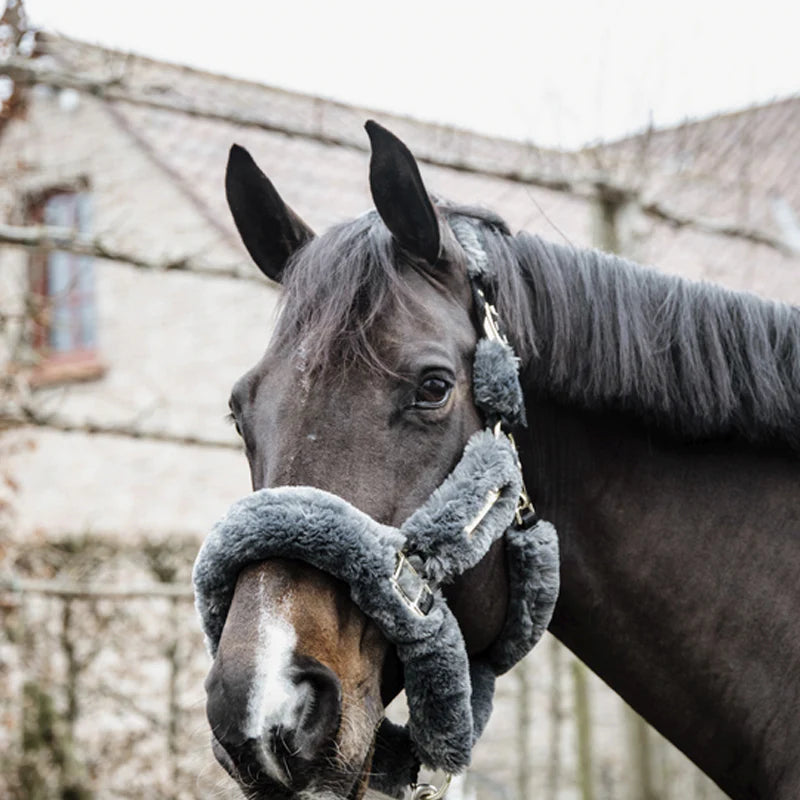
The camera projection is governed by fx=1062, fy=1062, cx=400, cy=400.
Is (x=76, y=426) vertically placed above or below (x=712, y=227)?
below

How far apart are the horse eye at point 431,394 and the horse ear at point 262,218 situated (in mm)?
644

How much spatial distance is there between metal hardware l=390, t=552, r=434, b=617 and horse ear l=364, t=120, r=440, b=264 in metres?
0.71

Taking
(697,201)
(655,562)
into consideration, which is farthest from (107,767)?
(697,201)

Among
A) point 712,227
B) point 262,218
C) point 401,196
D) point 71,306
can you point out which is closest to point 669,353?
point 401,196

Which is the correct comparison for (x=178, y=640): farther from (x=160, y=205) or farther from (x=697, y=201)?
(x=160, y=205)

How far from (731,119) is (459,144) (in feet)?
6.97

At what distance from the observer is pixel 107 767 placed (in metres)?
7.02

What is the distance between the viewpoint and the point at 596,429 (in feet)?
8.20

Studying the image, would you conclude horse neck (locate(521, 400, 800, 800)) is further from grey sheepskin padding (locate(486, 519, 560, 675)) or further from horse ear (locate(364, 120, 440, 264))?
horse ear (locate(364, 120, 440, 264))

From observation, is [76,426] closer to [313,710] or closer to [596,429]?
[596,429]

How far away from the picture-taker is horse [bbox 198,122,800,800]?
220cm

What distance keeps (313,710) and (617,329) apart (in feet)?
3.64

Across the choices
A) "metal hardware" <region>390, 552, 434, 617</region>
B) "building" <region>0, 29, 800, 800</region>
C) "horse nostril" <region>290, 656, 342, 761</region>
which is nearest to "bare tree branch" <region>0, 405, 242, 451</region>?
"building" <region>0, 29, 800, 800</region>

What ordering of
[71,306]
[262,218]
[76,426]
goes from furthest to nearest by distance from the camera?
[71,306] → [76,426] → [262,218]
